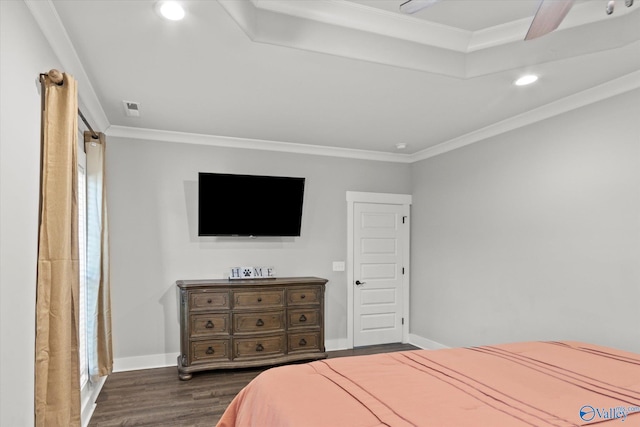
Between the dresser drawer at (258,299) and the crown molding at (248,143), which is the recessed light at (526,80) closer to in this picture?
the crown molding at (248,143)

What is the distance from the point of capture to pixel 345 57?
8.46ft

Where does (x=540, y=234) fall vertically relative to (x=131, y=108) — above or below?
below

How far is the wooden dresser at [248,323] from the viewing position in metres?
4.05

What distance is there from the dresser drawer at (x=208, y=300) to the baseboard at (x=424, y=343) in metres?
2.64

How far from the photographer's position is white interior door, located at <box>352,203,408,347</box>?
527cm

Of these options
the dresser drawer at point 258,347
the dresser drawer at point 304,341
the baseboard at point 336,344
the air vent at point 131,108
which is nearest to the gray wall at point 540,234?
the baseboard at point 336,344

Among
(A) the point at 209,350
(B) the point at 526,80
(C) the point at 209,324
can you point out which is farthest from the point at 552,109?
(A) the point at 209,350

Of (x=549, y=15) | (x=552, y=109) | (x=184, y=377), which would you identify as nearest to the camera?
(x=549, y=15)

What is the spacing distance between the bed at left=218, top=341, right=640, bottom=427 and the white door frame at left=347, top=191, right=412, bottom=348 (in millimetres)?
2805

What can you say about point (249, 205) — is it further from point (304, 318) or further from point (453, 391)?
point (453, 391)

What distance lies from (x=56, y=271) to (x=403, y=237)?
4326mm

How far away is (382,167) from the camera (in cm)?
547

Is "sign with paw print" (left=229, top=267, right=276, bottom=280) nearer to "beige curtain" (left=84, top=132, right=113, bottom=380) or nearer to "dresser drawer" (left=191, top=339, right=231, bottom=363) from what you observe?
"dresser drawer" (left=191, top=339, right=231, bottom=363)

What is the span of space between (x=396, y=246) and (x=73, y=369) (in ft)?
13.6
